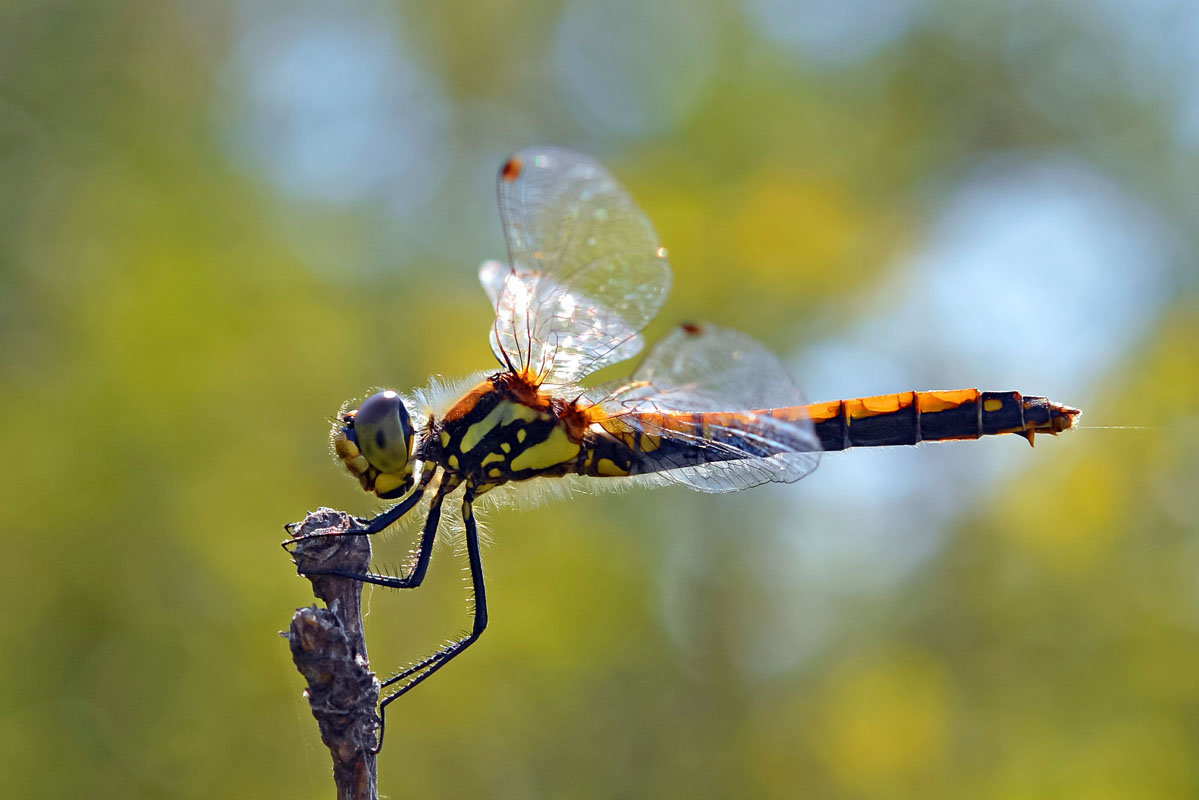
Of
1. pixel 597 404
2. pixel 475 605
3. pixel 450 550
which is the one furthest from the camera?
pixel 450 550

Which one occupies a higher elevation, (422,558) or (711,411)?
(711,411)

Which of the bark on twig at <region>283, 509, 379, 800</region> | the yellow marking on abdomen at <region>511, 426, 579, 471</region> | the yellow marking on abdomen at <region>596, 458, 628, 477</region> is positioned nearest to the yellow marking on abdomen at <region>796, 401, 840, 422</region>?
the yellow marking on abdomen at <region>596, 458, 628, 477</region>

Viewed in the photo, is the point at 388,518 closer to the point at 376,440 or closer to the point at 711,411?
the point at 376,440

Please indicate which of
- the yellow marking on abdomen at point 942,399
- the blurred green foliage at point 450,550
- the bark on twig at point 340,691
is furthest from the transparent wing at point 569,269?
the blurred green foliage at point 450,550

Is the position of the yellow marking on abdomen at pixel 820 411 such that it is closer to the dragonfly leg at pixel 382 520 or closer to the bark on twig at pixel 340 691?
the dragonfly leg at pixel 382 520

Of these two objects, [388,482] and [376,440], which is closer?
[376,440]

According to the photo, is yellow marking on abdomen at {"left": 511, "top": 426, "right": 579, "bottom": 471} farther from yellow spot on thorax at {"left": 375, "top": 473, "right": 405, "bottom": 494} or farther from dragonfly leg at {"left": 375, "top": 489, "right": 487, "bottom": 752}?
yellow spot on thorax at {"left": 375, "top": 473, "right": 405, "bottom": 494}

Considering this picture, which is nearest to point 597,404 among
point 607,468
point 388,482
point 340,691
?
point 607,468
